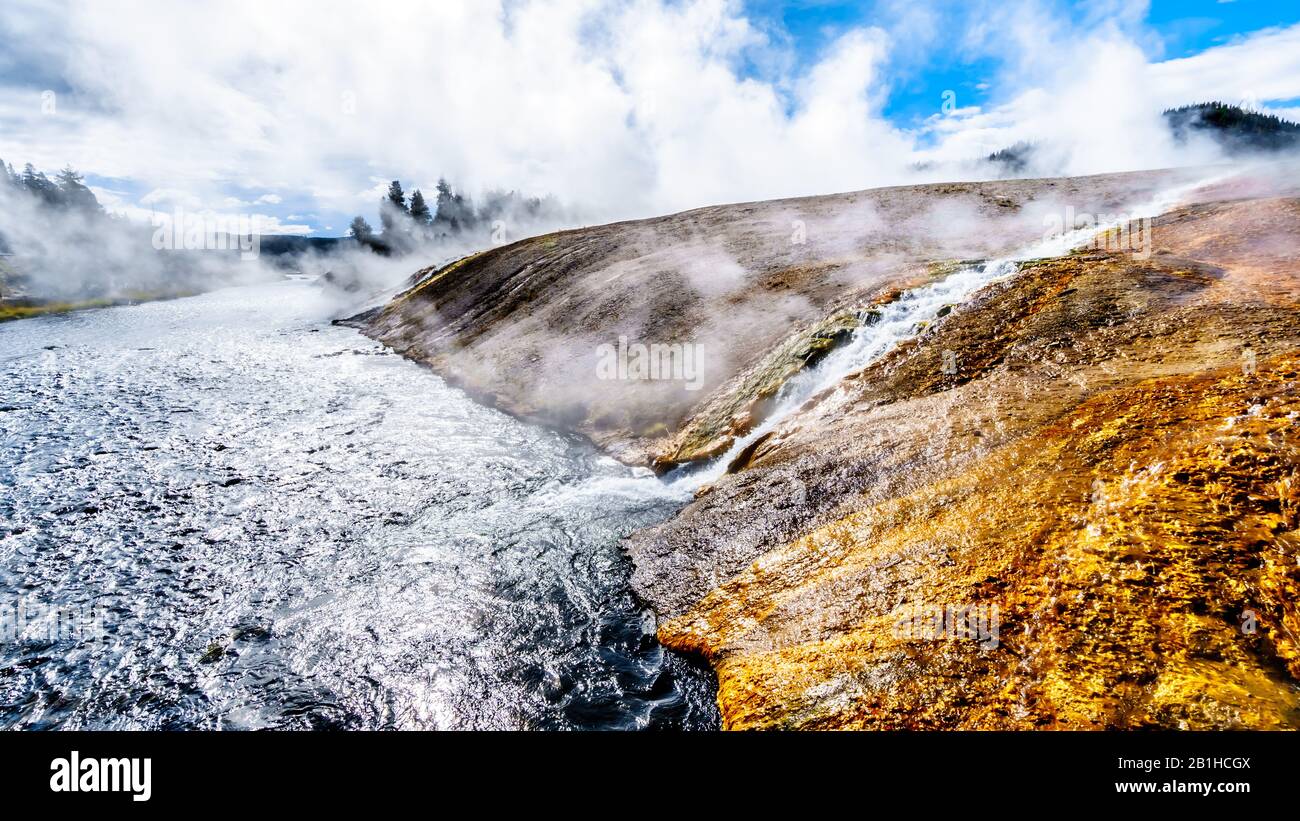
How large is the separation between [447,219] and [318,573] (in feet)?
382

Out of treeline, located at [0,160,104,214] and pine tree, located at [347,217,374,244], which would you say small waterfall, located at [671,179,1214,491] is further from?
treeline, located at [0,160,104,214]

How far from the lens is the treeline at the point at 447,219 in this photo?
97.5 metres

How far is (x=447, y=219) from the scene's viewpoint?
374 ft

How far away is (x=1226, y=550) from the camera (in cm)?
679

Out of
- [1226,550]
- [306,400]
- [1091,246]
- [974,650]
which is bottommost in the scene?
[974,650]

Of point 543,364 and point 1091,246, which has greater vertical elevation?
point 1091,246

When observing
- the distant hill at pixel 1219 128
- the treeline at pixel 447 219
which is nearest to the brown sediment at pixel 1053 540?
the treeline at pixel 447 219

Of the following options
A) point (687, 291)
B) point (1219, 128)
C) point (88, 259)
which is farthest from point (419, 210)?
point (1219, 128)

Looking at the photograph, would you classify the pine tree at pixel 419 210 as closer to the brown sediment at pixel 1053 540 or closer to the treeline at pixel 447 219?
the treeline at pixel 447 219

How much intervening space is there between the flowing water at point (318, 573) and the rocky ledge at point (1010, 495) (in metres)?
1.80

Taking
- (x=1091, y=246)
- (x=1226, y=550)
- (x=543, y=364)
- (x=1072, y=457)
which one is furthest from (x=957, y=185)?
(x=1226, y=550)
